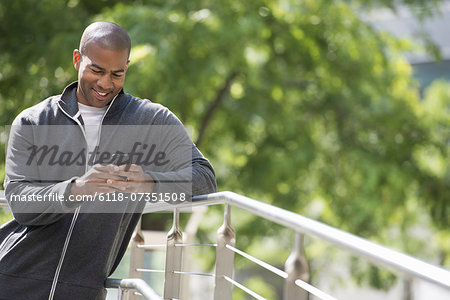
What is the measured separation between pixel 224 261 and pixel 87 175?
3.08ft

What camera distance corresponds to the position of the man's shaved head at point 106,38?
283 cm

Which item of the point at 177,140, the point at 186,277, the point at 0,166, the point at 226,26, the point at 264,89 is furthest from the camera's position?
the point at 264,89

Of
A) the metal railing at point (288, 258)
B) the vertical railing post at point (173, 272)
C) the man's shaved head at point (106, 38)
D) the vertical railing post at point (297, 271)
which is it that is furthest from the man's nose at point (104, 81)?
the vertical railing post at point (297, 271)

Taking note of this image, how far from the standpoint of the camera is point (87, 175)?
2537 millimetres

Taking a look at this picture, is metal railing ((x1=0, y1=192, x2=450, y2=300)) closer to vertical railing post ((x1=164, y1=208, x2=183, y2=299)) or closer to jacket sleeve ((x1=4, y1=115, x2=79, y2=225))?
vertical railing post ((x1=164, y1=208, x2=183, y2=299))

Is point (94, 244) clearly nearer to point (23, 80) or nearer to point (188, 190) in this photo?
point (188, 190)

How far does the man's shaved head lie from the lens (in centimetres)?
283

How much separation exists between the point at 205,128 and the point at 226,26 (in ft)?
8.07

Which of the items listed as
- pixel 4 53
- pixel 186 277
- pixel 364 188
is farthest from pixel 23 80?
pixel 364 188

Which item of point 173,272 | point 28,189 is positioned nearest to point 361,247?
point 28,189

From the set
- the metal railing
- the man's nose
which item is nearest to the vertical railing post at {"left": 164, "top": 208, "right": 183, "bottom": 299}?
the metal railing

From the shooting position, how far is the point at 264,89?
10344 mm

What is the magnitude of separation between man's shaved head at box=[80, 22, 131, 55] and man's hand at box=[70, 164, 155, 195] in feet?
1.74

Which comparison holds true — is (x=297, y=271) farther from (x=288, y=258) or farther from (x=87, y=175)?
(x=87, y=175)
